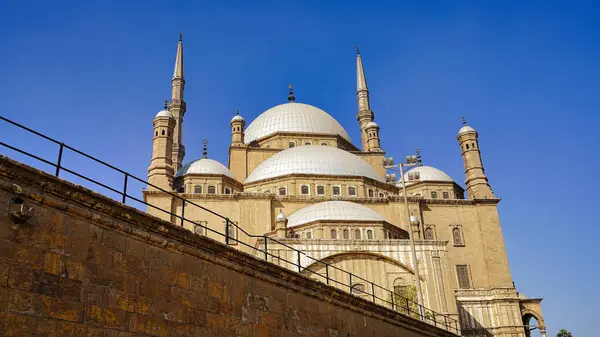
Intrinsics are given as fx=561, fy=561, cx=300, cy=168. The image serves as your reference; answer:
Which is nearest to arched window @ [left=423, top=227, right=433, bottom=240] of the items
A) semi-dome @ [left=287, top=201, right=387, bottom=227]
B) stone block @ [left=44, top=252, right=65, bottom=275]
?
semi-dome @ [left=287, top=201, right=387, bottom=227]

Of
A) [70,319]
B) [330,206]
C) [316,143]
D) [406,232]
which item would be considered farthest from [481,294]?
[70,319]

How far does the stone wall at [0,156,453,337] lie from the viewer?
6.39 metres

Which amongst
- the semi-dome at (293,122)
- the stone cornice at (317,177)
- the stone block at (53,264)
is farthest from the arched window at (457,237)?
the stone block at (53,264)

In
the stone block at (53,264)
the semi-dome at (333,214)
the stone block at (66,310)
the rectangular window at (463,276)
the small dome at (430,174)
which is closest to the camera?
the stone block at (66,310)

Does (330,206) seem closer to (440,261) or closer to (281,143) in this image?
(440,261)

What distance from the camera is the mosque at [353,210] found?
2627 cm

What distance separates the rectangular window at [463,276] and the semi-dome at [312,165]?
303 inches

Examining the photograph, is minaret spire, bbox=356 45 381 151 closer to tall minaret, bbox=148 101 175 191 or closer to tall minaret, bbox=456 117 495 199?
tall minaret, bbox=456 117 495 199

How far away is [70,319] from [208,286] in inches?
100

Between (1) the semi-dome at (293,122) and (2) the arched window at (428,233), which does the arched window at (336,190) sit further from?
(1) the semi-dome at (293,122)

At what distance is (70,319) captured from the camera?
21.8 ft

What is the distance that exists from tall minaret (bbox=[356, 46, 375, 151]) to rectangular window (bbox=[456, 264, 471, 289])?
43.7ft

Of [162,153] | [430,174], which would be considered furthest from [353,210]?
[430,174]

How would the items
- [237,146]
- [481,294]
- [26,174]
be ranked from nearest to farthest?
[26,174] < [481,294] < [237,146]
